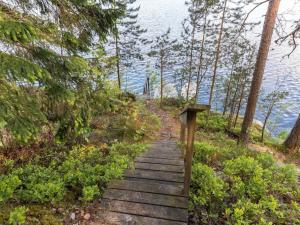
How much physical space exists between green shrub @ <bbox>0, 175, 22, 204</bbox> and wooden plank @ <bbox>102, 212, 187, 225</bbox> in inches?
50.6

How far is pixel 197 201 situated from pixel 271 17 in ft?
18.2

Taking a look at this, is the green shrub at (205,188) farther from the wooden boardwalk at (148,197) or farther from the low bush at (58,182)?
the low bush at (58,182)

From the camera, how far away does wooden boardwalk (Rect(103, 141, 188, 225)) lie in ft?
10.2

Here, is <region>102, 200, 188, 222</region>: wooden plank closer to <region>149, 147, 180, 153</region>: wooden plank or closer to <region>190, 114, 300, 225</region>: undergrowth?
<region>190, 114, 300, 225</region>: undergrowth

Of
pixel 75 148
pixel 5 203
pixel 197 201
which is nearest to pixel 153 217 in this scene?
pixel 197 201

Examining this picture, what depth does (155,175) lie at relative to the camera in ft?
13.5

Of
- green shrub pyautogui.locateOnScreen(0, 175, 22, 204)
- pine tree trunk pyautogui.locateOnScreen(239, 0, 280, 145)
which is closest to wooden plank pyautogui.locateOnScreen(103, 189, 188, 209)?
green shrub pyautogui.locateOnScreen(0, 175, 22, 204)

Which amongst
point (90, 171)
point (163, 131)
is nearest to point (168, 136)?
point (163, 131)

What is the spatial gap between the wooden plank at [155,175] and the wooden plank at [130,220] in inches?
37.8

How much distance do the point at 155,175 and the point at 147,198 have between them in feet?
2.31

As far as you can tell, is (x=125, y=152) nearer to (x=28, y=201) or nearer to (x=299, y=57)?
(x=28, y=201)

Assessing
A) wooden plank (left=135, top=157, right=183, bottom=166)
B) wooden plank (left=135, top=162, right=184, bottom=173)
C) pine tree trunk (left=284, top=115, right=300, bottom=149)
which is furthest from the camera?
pine tree trunk (left=284, top=115, right=300, bottom=149)

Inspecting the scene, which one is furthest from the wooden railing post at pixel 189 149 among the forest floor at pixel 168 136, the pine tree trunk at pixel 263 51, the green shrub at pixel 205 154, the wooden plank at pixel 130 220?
the pine tree trunk at pixel 263 51

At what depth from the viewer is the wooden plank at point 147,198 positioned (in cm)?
336
